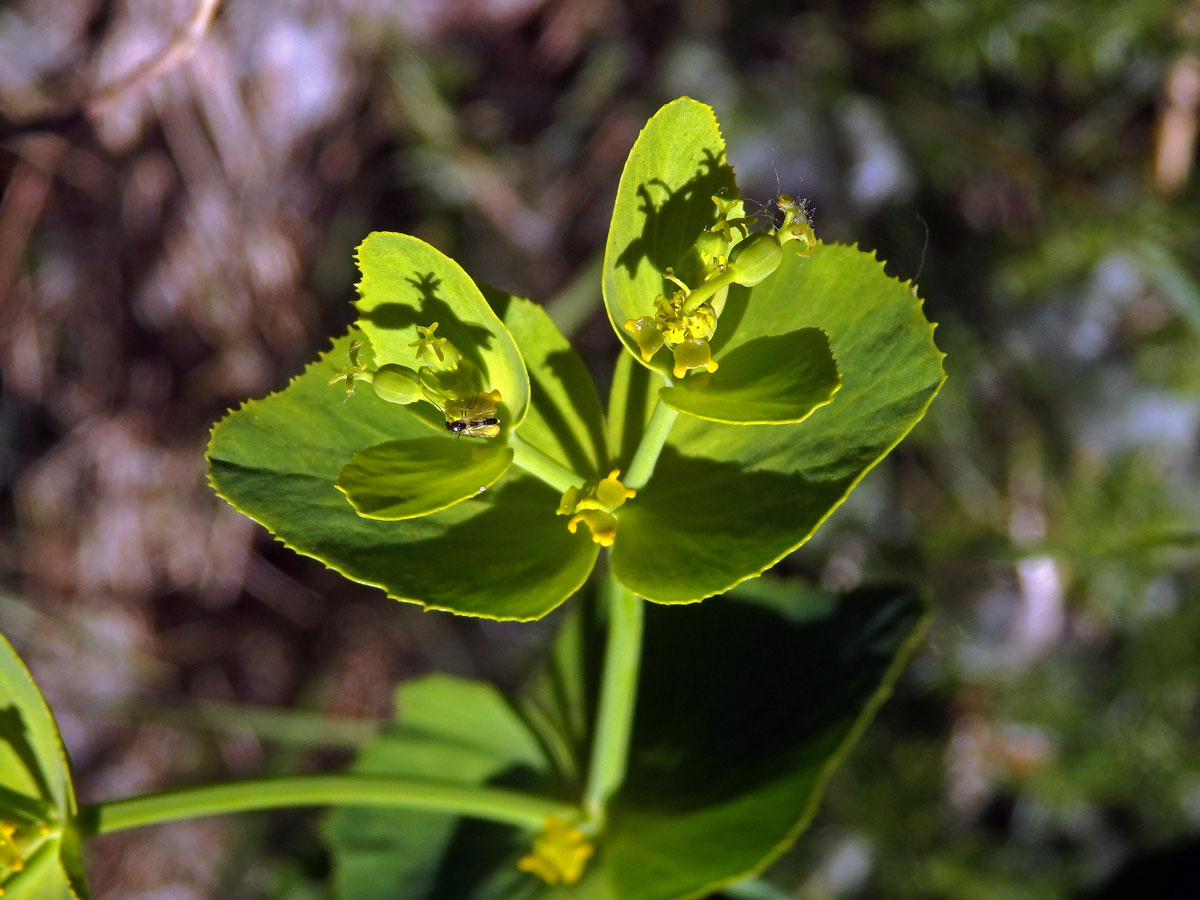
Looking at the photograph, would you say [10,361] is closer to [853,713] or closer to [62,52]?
[62,52]

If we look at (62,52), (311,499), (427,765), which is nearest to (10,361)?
(62,52)

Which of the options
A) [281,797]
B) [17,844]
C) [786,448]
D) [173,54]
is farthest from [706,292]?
[173,54]

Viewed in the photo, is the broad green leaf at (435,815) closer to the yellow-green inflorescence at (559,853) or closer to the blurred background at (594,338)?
the yellow-green inflorescence at (559,853)

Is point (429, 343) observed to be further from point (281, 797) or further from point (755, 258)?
point (281, 797)

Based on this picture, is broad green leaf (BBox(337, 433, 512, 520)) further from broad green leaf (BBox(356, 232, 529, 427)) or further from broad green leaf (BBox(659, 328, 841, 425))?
broad green leaf (BBox(659, 328, 841, 425))

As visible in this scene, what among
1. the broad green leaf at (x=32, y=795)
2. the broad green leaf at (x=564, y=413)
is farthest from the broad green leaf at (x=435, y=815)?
the broad green leaf at (x=564, y=413)

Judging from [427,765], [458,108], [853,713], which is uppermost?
[458,108]

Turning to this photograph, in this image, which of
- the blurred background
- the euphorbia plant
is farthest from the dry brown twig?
the euphorbia plant
